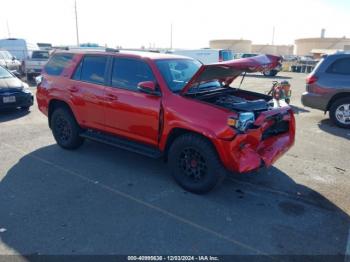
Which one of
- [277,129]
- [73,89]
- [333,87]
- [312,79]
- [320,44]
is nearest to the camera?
[277,129]

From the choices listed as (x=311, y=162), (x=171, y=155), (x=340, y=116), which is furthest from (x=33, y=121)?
(x=340, y=116)

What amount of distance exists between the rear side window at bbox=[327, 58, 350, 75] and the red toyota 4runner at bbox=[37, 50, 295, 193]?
3904 mm

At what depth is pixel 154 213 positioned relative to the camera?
389 cm

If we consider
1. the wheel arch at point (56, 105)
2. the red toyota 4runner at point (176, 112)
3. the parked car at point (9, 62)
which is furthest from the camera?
the parked car at point (9, 62)

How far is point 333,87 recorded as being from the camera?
805 cm

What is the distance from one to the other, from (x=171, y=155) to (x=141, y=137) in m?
0.63

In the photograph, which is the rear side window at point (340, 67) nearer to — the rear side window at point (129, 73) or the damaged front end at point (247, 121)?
the damaged front end at point (247, 121)

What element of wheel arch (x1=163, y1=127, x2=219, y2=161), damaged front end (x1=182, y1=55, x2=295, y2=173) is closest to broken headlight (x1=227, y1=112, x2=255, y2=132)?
damaged front end (x1=182, y1=55, x2=295, y2=173)

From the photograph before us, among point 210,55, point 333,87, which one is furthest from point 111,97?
point 210,55

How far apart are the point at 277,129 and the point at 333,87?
4236mm

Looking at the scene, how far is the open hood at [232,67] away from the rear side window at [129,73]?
0.68 meters

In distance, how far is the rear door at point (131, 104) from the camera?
4645mm

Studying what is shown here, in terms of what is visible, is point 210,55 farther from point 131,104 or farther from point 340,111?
point 131,104

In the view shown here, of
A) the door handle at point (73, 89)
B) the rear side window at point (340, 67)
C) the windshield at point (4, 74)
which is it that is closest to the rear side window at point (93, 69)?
the door handle at point (73, 89)
